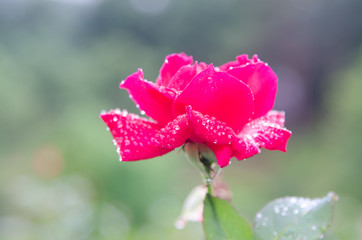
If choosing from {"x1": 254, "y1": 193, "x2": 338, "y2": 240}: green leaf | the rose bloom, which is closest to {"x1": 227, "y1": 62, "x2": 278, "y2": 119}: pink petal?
the rose bloom

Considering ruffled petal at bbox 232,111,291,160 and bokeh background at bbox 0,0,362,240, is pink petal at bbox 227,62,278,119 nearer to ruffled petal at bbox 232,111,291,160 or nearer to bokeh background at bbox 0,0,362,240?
ruffled petal at bbox 232,111,291,160

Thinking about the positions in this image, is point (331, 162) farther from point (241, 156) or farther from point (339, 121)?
point (241, 156)

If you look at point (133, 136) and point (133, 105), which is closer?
point (133, 136)

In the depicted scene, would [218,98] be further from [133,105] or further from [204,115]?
[133,105]

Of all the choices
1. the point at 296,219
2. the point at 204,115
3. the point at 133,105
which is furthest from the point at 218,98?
the point at 133,105

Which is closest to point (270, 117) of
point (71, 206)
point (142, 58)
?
point (71, 206)

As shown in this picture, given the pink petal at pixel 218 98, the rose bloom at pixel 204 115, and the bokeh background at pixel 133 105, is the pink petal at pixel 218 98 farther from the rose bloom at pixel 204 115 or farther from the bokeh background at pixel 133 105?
the bokeh background at pixel 133 105

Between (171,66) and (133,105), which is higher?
(133,105)

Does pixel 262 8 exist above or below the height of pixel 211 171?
above
